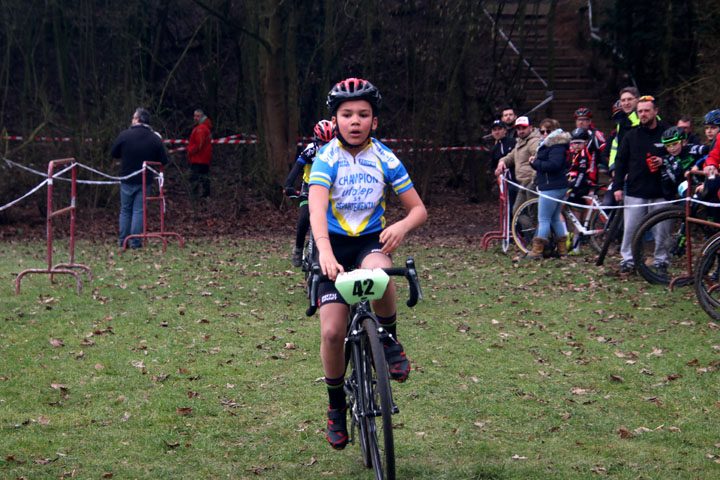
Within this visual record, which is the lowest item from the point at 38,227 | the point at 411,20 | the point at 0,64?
the point at 38,227

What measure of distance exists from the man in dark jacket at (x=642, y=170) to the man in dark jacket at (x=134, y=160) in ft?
27.4

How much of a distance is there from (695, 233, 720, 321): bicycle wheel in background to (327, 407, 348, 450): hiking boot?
5.35m

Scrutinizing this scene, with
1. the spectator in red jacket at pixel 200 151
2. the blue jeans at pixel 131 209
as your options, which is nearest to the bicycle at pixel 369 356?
the blue jeans at pixel 131 209

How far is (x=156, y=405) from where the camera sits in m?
6.27

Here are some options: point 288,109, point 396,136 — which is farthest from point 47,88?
point 396,136

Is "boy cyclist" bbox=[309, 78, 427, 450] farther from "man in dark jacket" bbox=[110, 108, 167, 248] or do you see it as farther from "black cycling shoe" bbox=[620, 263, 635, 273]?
"man in dark jacket" bbox=[110, 108, 167, 248]

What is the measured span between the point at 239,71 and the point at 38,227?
317 inches

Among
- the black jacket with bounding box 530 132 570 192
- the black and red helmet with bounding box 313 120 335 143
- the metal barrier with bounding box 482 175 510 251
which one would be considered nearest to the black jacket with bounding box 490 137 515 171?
the metal barrier with bounding box 482 175 510 251

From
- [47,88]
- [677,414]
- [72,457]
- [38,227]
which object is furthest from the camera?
[47,88]

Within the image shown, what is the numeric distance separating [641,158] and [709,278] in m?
2.42

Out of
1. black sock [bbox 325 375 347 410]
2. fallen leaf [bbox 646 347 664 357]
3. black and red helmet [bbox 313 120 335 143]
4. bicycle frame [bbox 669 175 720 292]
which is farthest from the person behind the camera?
bicycle frame [bbox 669 175 720 292]

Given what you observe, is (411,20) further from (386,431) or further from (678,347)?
(386,431)

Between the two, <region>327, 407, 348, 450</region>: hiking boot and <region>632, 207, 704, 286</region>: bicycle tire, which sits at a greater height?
<region>632, 207, 704, 286</region>: bicycle tire

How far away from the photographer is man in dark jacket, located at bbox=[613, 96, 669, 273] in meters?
10.8
